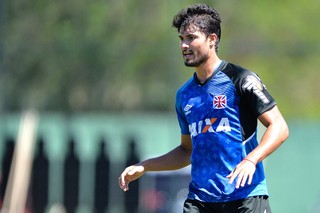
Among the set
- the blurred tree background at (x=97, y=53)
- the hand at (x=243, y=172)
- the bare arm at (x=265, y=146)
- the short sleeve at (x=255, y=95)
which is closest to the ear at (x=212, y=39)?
the short sleeve at (x=255, y=95)

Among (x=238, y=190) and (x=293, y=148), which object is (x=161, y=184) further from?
(x=238, y=190)

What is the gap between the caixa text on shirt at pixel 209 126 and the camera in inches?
258

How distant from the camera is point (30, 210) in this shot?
16.0m

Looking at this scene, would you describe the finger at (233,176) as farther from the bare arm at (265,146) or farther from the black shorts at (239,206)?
the black shorts at (239,206)

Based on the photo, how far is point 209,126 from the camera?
21.6 feet

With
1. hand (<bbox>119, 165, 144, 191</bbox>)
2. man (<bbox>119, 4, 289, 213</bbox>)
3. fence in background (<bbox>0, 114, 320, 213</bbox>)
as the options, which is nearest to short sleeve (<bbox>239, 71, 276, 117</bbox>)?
man (<bbox>119, 4, 289, 213</bbox>)


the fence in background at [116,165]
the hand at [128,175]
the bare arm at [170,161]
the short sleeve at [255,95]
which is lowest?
the hand at [128,175]

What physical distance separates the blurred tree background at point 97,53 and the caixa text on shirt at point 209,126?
38.0ft

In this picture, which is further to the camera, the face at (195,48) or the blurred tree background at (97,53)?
the blurred tree background at (97,53)

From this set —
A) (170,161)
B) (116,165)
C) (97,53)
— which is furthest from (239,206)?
(97,53)

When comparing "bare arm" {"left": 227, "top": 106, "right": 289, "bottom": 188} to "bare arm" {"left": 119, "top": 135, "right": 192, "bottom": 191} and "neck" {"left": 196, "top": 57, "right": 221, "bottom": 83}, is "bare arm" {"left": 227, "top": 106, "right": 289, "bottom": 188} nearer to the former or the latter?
"neck" {"left": 196, "top": 57, "right": 221, "bottom": 83}

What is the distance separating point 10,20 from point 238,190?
13845mm

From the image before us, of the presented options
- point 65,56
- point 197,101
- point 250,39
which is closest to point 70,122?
point 65,56

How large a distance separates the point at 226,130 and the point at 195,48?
2.01 ft
